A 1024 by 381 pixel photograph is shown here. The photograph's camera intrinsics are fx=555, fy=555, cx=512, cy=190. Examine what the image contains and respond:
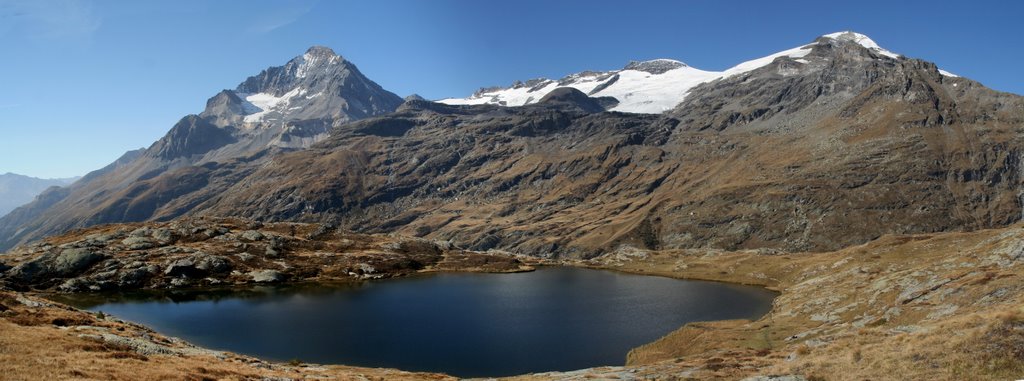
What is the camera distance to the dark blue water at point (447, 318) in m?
74.9

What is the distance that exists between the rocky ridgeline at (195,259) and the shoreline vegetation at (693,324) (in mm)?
530

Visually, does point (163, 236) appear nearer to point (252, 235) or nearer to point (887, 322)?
point (252, 235)

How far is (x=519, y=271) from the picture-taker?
633ft

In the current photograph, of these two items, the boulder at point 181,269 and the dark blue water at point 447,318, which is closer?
the dark blue water at point 447,318

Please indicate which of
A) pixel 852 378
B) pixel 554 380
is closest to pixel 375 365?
pixel 554 380

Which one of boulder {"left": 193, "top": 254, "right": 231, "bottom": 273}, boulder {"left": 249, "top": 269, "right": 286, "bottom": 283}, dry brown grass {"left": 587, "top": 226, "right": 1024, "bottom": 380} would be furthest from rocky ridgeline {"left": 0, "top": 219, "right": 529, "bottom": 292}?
dry brown grass {"left": 587, "top": 226, "right": 1024, "bottom": 380}

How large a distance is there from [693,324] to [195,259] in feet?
424

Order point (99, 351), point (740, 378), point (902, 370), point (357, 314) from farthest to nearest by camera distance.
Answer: point (357, 314) → point (740, 378) → point (99, 351) → point (902, 370)

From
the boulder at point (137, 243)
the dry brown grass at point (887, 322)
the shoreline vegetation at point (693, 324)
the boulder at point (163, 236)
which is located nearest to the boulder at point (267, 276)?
the shoreline vegetation at point (693, 324)

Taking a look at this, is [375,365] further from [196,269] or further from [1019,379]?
[196,269]

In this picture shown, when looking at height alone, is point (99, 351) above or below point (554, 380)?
above

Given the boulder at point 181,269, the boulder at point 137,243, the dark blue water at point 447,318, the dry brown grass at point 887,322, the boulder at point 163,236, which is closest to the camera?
the dry brown grass at point 887,322

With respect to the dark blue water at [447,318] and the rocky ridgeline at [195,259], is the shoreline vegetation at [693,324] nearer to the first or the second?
the rocky ridgeline at [195,259]

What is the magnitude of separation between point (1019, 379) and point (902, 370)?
5260 mm
